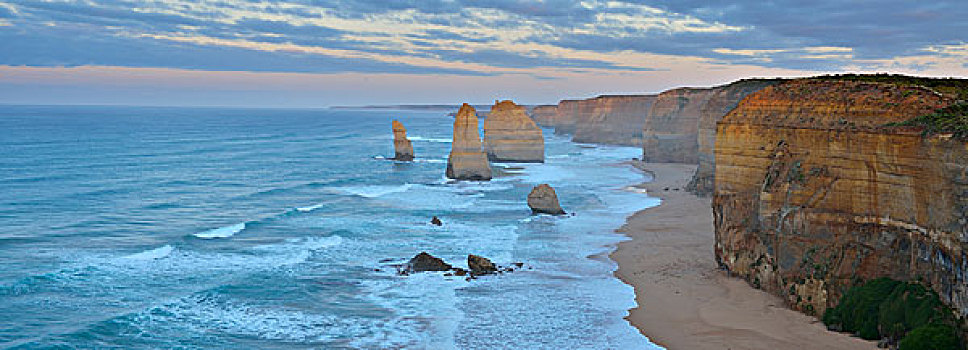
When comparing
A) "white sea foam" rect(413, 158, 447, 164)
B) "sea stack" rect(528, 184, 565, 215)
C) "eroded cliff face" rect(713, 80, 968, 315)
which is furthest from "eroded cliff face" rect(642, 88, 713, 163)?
"eroded cliff face" rect(713, 80, 968, 315)

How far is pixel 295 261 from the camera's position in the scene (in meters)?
32.7

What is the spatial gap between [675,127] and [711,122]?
25513 mm

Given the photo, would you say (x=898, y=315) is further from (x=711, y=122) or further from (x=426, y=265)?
(x=711, y=122)

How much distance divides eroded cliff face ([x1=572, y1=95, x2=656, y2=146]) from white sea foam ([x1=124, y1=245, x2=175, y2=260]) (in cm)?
9159

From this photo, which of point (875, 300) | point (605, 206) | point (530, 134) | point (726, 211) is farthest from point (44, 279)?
point (530, 134)

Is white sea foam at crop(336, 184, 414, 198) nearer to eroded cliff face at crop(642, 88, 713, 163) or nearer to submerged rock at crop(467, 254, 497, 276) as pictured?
submerged rock at crop(467, 254, 497, 276)

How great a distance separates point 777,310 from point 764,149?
5.49m

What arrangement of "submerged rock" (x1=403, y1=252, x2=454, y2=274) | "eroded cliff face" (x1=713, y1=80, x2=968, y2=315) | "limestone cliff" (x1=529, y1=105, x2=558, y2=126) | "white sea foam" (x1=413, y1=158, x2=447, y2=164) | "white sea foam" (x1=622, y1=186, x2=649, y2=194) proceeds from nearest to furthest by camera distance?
"eroded cliff face" (x1=713, y1=80, x2=968, y2=315)
"submerged rock" (x1=403, y1=252, x2=454, y2=274)
"white sea foam" (x1=622, y1=186, x2=649, y2=194)
"white sea foam" (x1=413, y1=158, x2=447, y2=164)
"limestone cliff" (x1=529, y1=105, x2=558, y2=126)

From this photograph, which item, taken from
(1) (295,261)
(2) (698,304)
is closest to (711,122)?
(2) (698,304)

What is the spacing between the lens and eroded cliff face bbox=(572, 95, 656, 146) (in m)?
121

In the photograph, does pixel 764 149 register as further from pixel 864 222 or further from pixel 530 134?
pixel 530 134

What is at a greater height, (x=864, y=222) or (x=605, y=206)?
(x=864, y=222)

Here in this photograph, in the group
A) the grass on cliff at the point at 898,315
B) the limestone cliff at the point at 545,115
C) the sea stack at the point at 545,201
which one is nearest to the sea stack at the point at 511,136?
the sea stack at the point at 545,201

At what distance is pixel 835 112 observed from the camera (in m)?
22.5
